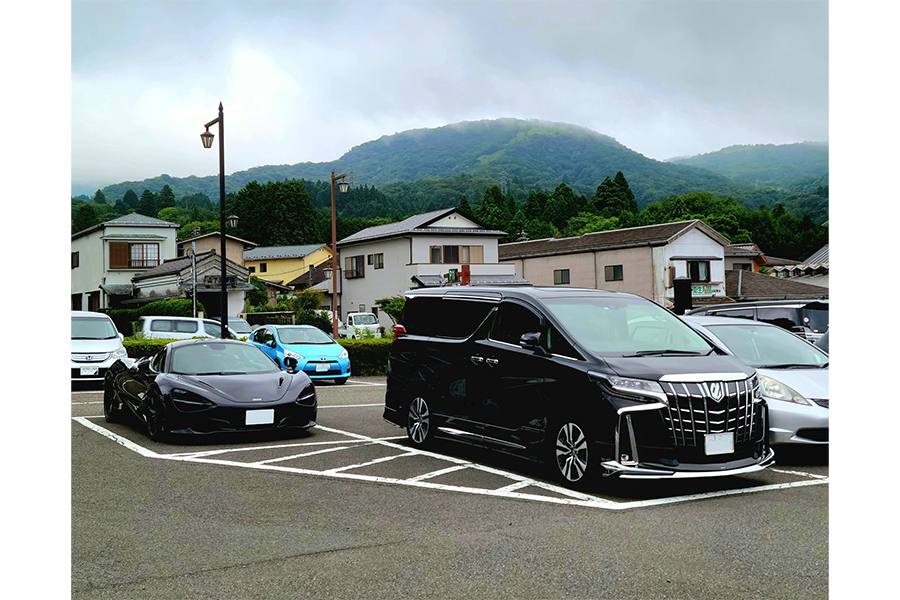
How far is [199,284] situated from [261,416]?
3563 centimetres

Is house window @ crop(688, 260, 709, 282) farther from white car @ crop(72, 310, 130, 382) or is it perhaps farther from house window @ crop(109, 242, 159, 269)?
white car @ crop(72, 310, 130, 382)

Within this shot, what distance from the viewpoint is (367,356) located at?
21.8 metres

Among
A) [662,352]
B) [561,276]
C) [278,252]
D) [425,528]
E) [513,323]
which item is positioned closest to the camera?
[425,528]

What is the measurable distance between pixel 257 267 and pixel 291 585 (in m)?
72.7

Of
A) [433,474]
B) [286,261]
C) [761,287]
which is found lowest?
[433,474]

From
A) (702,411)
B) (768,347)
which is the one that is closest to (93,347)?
(768,347)

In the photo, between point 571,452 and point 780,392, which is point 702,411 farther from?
point 780,392

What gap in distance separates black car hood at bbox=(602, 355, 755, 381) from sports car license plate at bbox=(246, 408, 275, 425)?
14.7 feet

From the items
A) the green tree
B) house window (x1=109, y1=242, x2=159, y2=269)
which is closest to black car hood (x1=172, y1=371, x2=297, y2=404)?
house window (x1=109, y1=242, x2=159, y2=269)

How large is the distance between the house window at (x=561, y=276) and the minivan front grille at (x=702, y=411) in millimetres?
44439

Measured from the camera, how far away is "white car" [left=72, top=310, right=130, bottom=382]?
56.1 ft

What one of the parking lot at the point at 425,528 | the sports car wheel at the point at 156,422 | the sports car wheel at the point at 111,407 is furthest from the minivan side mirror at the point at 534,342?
the sports car wheel at the point at 111,407

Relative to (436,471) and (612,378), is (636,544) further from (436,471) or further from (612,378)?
(436,471)

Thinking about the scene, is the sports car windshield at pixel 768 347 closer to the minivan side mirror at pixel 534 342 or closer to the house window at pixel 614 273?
the minivan side mirror at pixel 534 342
